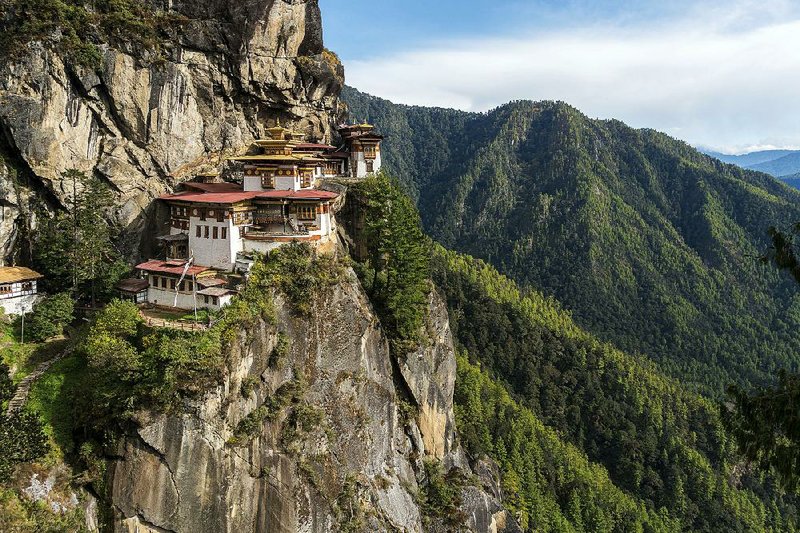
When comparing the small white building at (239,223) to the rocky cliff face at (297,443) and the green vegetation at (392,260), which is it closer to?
the green vegetation at (392,260)

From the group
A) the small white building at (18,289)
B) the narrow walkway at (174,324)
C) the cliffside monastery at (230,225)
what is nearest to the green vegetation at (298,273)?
the cliffside monastery at (230,225)

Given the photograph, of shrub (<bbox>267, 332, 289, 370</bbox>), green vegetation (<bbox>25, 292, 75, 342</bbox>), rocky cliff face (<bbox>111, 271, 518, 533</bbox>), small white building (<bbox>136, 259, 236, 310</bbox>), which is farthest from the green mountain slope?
green vegetation (<bbox>25, 292, 75, 342</bbox>)

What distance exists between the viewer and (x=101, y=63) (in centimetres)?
4294

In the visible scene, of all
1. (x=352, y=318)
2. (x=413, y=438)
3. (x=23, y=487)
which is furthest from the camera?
(x=413, y=438)

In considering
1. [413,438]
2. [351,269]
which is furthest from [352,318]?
[413,438]

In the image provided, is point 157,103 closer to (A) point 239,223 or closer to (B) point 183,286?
(A) point 239,223

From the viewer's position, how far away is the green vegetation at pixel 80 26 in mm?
40188

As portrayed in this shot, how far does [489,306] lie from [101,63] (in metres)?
101

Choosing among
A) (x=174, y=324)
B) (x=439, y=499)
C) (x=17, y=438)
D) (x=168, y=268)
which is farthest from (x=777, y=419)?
(x=439, y=499)

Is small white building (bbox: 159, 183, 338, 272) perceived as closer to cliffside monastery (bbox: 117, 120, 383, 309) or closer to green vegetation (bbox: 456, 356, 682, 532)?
cliffside monastery (bbox: 117, 120, 383, 309)

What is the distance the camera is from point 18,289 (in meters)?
37.6

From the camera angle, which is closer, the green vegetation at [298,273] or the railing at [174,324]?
the railing at [174,324]

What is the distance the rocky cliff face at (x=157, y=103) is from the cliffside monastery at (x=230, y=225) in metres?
3.83

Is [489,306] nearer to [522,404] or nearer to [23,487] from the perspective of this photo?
[522,404]
